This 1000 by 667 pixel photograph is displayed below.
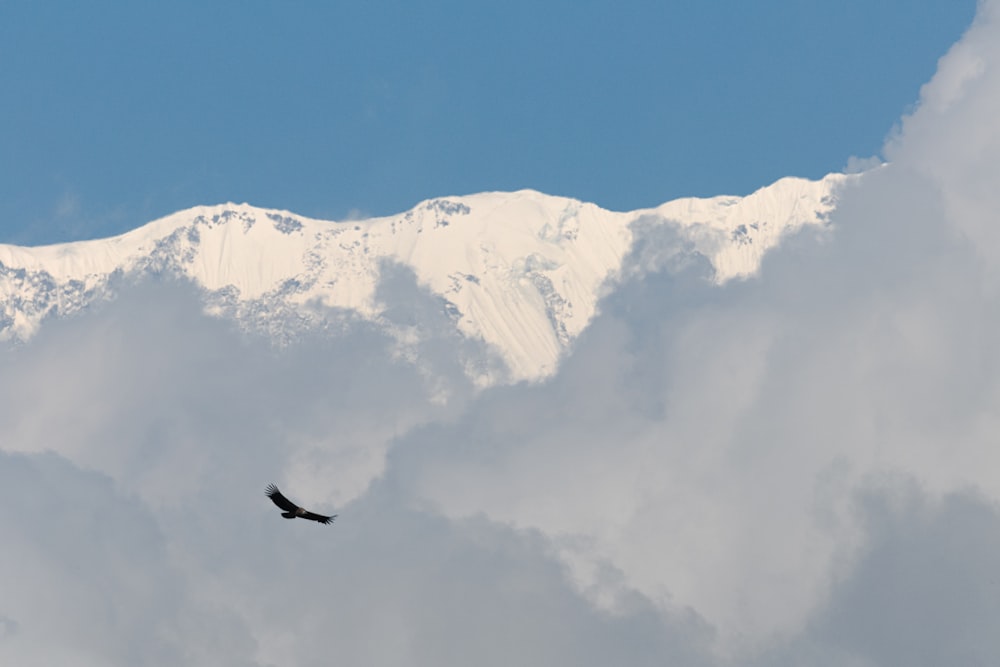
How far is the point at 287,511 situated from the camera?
138 metres
